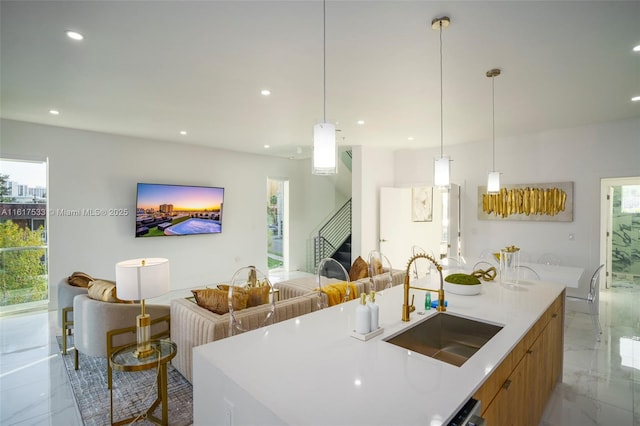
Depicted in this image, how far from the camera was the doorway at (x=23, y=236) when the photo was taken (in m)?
4.63

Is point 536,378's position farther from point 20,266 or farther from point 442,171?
point 20,266

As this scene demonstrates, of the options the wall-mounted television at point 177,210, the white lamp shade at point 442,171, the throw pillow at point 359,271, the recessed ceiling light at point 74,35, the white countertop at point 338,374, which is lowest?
the throw pillow at point 359,271

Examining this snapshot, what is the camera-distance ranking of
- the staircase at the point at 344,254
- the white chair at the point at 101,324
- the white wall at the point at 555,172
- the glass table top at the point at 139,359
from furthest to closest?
the staircase at the point at 344,254 < the white wall at the point at 555,172 < the white chair at the point at 101,324 < the glass table top at the point at 139,359

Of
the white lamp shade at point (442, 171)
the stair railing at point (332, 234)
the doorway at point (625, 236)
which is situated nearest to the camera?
the white lamp shade at point (442, 171)

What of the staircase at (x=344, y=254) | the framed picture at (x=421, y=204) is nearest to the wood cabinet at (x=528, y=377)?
the framed picture at (x=421, y=204)

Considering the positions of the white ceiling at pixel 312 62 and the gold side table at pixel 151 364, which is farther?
the gold side table at pixel 151 364

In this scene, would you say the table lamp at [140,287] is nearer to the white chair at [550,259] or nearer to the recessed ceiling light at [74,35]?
the recessed ceiling light at [74,35]

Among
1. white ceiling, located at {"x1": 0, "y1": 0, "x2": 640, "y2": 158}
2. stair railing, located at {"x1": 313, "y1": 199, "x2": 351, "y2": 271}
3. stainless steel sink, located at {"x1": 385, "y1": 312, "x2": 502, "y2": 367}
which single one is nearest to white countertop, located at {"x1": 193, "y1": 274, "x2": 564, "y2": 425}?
stainless steel sink, located at {"x1": 385, "y1": 312, "x2": 502, "y2": 367}

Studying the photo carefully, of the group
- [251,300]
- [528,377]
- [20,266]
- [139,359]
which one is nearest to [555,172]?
[528,377]

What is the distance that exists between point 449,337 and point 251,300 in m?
1.66

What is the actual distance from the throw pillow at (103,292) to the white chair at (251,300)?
1157 millimetres

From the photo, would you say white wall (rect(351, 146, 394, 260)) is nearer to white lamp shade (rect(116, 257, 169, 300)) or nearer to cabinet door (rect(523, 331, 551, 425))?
cabinet door (rect(523, 331, 551, 425))

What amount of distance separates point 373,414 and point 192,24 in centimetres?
251

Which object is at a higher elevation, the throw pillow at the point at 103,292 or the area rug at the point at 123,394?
the throw pillow at the point at 103,292
